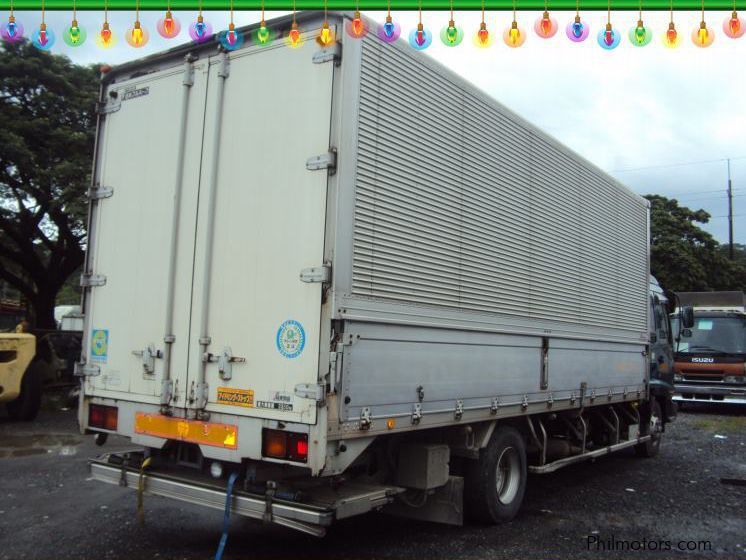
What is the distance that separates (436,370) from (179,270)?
2.11 meters

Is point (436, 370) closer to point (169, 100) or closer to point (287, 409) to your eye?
point (287, 409)

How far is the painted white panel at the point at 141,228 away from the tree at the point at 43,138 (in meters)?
10.3

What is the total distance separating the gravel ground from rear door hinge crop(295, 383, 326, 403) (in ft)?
5.11

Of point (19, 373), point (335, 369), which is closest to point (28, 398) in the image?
point (19, 373)

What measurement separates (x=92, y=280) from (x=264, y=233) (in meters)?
1.91

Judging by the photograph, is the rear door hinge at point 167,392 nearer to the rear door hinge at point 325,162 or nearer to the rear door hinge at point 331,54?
the rear door hinge at point 325,162

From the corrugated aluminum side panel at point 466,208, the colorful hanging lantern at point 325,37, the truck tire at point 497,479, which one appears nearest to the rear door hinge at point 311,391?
the corrugated aluminum side panel at point 466,208

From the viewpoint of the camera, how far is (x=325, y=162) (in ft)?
14.7

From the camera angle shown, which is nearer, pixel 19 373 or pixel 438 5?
pixel 438 5

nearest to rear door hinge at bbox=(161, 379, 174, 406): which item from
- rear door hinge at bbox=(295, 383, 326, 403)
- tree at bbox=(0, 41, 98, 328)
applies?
rear door hinge at bbox=(295, 383, 326, 403)

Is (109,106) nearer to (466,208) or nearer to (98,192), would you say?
(98,192)

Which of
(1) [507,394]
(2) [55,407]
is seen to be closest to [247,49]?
(1) [507,394]

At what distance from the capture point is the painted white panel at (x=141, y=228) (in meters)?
5.14

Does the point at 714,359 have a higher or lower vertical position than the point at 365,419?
higher
